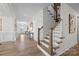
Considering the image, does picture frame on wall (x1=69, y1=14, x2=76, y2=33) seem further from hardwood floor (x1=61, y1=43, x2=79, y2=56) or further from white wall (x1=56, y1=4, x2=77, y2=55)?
hardwood floor (x1=61, y1=43, x2=79, y2=56)

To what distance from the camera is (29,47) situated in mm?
1624

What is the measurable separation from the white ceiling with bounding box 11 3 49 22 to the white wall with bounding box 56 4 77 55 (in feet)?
0.88

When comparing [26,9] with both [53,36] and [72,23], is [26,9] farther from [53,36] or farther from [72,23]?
[72,23]

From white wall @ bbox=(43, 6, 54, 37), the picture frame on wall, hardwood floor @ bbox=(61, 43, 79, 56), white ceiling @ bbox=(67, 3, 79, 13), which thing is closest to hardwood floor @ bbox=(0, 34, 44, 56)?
white wall @ bbox=(43, 6, 54, 37)

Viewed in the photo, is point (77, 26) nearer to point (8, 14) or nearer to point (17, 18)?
point (17, 18)

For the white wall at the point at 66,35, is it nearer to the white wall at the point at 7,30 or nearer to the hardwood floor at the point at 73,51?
the hardwood floor at the point at 73,51

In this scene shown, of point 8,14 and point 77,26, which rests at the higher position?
point 8,14

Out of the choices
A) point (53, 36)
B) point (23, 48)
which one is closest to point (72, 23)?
point (53, 36)

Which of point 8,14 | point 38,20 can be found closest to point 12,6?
point 8,14

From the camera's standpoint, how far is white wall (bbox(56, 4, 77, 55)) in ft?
5.17

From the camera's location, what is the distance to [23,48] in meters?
1.63

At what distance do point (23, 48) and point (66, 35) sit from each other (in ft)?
2.11

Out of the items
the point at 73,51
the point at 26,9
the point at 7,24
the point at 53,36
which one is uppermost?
the point at 26,9

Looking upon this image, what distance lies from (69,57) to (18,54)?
0.74 meters
